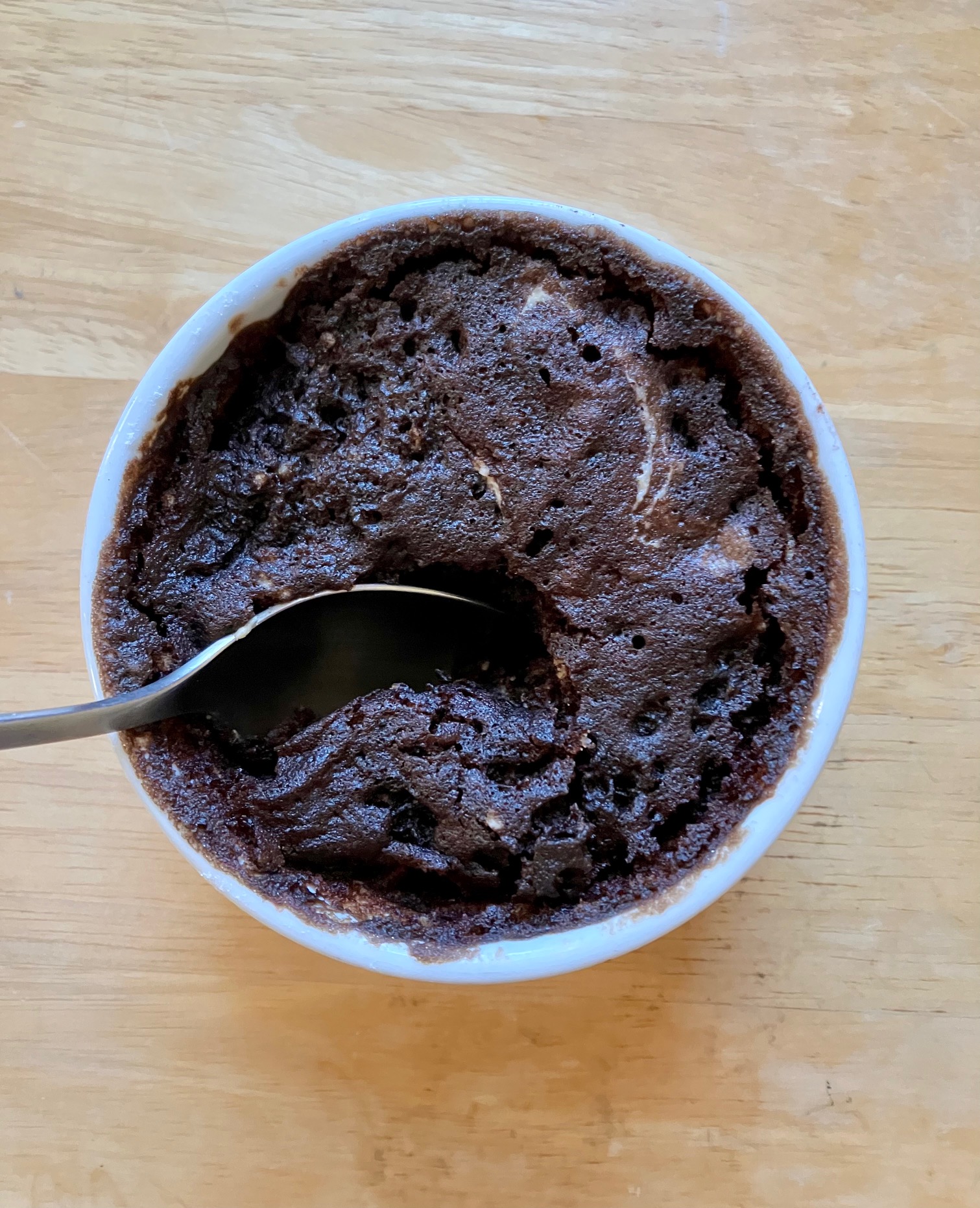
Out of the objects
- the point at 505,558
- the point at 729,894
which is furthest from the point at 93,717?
the point at 729,894

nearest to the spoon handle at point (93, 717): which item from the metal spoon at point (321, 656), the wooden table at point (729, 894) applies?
the metal spoon at point (321, 656)

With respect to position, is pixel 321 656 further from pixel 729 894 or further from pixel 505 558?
pixel 729 894

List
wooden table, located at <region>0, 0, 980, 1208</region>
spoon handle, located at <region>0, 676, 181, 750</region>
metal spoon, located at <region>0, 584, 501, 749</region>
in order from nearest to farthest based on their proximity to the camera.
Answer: spoon handle, located at <region>0, 676, 181, 750</region>, metal spoon, located at <region>0, 584, 501, 749</region>, wooden table, located at <region>0, 0, 980, 1208</region>

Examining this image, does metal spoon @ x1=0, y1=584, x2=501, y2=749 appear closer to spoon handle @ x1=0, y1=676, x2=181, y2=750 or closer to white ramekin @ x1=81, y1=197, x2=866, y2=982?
spoon handle @ x1=0, y1=676, x2=181, y2=750

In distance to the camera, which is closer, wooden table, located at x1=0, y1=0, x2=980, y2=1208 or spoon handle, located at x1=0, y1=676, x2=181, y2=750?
spoon handle, located at x1=0, y1=676, x2=181, y2=750

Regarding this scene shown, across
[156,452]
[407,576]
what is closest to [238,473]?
[156,452]

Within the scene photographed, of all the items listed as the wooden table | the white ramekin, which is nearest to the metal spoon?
the white ramekin
